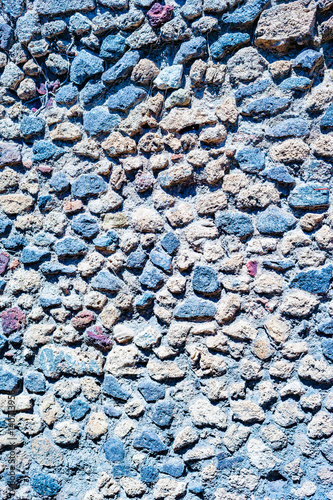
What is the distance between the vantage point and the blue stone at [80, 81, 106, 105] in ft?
8.15

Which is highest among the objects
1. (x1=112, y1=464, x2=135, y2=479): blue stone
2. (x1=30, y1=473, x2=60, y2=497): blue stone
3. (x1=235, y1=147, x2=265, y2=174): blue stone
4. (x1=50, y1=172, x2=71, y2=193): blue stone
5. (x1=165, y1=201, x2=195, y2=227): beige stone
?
(x1=235, y1=147, x2=265, y2=174): blue stone

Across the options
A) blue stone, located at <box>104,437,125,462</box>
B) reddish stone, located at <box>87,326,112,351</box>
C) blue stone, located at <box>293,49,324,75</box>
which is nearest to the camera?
blue stone, located at <box>293,49,324,75</box>

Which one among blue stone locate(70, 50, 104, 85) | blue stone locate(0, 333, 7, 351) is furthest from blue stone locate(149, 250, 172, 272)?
blue stone locate(70, 50, 104, 85)

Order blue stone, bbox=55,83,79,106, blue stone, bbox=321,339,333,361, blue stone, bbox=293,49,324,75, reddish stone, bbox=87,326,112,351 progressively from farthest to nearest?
blue stone, bbox=55,83,79,106, reddish stone, bbox=87,326,112,351, blue stone, bbox=293,49,324,75, blue stone, bbox=321,339,333,361

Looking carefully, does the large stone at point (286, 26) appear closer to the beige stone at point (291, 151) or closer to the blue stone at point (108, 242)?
the beige stone at point (291, 151)

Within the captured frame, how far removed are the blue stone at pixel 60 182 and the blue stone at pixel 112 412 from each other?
51.6 inches

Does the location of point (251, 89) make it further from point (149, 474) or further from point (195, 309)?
point (149, 474)

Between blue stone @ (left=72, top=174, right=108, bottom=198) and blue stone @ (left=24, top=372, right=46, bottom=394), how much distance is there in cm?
110

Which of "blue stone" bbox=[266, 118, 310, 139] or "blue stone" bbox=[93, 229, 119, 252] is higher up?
"blue stone" bbox=[266, 118, 310, 139]

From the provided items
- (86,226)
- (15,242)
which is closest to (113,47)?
(86,226)

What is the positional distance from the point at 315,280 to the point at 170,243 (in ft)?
2.58

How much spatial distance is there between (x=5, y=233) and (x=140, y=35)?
4.79 ft

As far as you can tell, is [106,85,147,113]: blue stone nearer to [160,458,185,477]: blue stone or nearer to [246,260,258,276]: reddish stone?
[246,260,258,276]: reddish stone

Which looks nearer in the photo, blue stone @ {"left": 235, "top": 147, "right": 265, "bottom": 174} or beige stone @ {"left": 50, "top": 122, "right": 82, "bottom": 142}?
blue stone @ {"left": 235, "top": 147, "right": 265, "bottom": 174}
